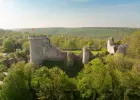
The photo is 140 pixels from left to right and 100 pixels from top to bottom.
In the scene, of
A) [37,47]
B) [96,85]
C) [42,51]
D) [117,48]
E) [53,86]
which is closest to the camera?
[53,86]

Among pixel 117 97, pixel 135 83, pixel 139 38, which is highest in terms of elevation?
pixel 139 38

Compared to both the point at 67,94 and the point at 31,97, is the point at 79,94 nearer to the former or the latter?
the point at 67,94

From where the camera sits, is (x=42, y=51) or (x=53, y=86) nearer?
(x=53, y=86)

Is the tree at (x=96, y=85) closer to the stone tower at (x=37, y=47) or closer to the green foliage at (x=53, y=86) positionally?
the green foliage at (x=53, y=86)

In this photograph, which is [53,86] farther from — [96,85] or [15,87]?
[96,85]

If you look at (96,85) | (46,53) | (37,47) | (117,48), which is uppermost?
(37,47)

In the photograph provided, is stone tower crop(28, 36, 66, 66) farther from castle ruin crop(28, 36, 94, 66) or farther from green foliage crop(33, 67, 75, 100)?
green foliage crop(33, 67, 75, 100)

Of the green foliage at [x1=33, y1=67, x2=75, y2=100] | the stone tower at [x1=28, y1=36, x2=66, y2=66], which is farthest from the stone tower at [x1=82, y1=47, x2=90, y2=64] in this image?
the green foliage at [x1=33, y1=67, x2=75, y2=100]

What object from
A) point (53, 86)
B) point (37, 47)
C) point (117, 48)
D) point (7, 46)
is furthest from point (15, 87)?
point (7, 46)

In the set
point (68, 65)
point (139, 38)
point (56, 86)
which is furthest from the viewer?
point (139, 38)

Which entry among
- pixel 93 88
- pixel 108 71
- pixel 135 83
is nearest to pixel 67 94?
pixel 93 88

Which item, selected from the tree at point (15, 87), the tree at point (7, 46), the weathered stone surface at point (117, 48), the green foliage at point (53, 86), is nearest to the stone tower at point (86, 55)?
the weathered stone surface at point (117, 48)
